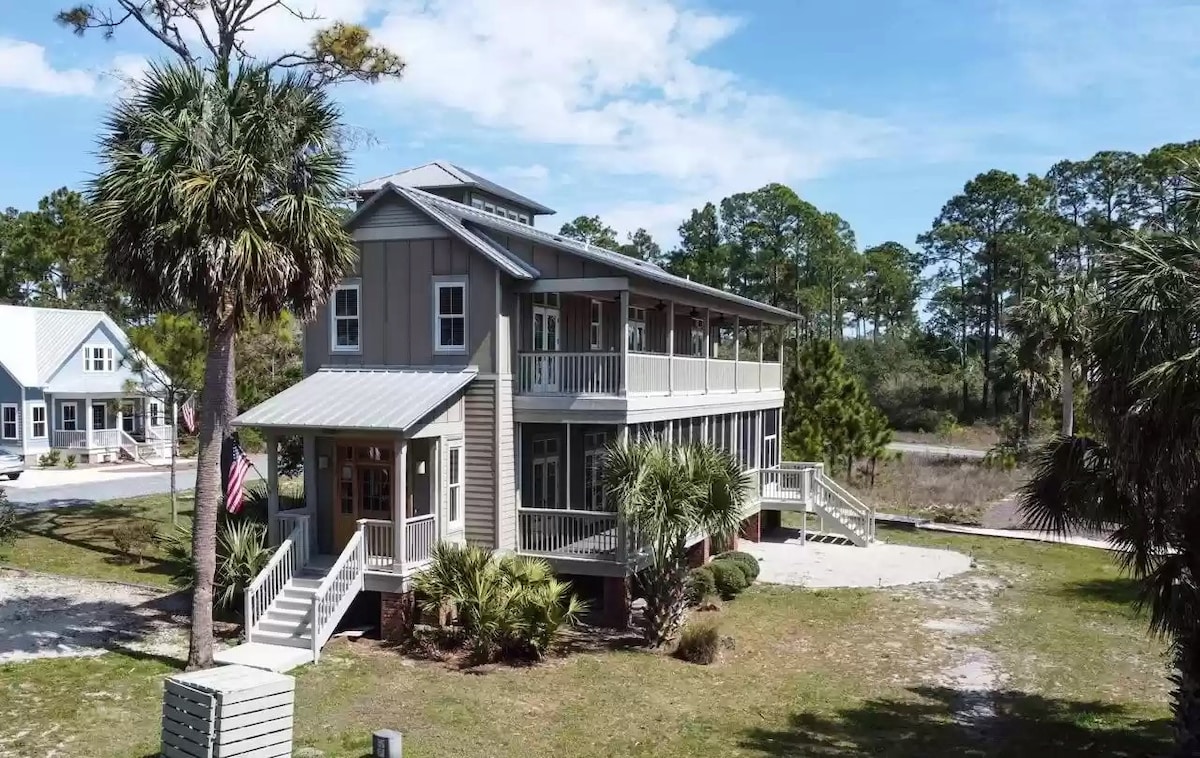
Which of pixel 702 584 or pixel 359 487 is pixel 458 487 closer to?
pixel 359 487

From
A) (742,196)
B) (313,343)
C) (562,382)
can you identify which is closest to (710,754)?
(562,382)

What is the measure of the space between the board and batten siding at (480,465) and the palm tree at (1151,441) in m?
10.1

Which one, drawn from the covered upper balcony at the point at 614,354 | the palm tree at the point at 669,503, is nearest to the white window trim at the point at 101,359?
the covered upper balcony at the point at 614,354

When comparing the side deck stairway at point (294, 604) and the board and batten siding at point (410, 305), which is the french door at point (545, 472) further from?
the side deck stairway at point (294, 604)

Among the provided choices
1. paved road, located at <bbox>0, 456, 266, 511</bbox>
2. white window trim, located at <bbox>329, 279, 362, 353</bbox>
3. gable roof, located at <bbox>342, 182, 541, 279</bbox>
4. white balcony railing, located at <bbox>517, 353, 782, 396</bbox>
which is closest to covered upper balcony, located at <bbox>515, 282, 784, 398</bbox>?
white balcony railing, located at <bbox>517, 353, 782, 396</bbox>

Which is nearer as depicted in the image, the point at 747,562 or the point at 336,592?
the point at 336,592

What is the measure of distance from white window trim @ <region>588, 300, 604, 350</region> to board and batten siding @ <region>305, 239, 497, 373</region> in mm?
4853

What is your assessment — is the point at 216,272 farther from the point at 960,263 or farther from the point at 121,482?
the point at 960,263

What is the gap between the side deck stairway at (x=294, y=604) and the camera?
15.4 m

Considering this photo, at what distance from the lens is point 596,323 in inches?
943

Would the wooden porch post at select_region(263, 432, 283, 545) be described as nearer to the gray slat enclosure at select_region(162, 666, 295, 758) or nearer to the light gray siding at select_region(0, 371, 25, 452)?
the gray slat enclosure at select_region(162, 666, 295, 758)

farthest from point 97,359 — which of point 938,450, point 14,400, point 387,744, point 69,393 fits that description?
point 938,450

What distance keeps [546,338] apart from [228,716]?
12033mm

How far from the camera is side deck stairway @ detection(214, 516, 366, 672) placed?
1541 centimetres
